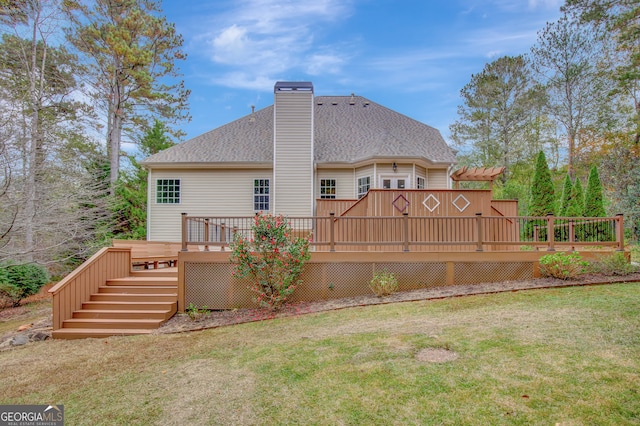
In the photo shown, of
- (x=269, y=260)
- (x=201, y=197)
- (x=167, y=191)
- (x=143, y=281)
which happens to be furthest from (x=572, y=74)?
(x=143, y=281)

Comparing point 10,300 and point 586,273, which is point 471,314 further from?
point 10,300

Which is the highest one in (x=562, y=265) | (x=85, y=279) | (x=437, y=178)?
(x=437, y=178)

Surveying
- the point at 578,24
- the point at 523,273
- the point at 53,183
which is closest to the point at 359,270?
the point at 523,273

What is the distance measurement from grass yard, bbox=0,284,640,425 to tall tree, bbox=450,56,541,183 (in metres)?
20.6

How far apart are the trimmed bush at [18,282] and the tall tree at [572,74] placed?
2784 cm

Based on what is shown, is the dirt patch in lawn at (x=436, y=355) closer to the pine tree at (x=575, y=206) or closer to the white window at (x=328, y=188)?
the white window at (x=328, y=188)

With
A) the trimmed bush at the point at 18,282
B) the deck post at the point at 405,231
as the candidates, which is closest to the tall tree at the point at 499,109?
the deck post at the point at 405,231

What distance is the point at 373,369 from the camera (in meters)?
4.10

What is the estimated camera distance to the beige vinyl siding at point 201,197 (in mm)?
13938

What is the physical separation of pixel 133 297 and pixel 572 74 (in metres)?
25.8

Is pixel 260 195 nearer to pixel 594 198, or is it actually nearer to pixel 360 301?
pixel 360 301

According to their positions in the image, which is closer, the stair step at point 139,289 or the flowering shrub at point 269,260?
the flowering shrub at point 269,260

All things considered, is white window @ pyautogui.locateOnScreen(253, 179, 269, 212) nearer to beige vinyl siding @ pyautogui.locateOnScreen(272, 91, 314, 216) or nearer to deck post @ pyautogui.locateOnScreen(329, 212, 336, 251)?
beige vinyl siding @ pyautogui.locateOnScreen(272, 91, 314, 216)

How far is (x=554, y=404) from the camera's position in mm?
3100
